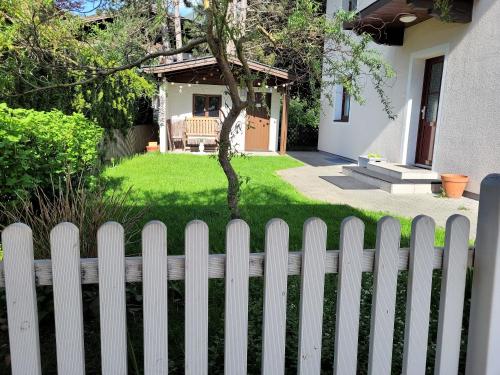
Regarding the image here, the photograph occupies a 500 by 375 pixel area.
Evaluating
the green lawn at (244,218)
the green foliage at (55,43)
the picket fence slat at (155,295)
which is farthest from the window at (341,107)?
the picket fence slat at (155,295)

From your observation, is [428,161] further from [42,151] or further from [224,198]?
[42,151]

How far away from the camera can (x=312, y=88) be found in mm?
3111

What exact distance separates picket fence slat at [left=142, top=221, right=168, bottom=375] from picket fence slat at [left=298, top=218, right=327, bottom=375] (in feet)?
1.76

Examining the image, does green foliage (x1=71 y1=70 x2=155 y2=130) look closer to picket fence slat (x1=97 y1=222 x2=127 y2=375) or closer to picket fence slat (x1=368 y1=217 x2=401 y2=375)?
picket fence slat (x1=97 y1=222 x2=127 y2=375)

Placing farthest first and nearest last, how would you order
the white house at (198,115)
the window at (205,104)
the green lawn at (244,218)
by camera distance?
the window at (205,104) → the white house at (198,115) → the green lawn at (244,218)

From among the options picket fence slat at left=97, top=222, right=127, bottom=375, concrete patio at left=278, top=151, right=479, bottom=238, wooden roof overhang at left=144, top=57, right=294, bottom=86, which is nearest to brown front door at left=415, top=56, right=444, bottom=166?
concrete patio at left=278, top=151, right=479, bottom=238

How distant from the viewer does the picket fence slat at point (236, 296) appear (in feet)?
5.25

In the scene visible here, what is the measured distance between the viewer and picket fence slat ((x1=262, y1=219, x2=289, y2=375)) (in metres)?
1.63

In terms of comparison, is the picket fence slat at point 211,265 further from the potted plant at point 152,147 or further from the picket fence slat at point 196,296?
the potted plant at point 152,147

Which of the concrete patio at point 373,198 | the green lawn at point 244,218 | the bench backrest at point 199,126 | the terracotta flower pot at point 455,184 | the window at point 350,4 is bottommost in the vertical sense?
the concrete patio at point 373,198

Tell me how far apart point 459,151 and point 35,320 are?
738 centimetres

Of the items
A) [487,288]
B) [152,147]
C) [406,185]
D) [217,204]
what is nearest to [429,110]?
[406,185]

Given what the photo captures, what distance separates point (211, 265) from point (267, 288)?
24 cm

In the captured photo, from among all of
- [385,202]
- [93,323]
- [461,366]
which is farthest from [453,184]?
[93,323]
